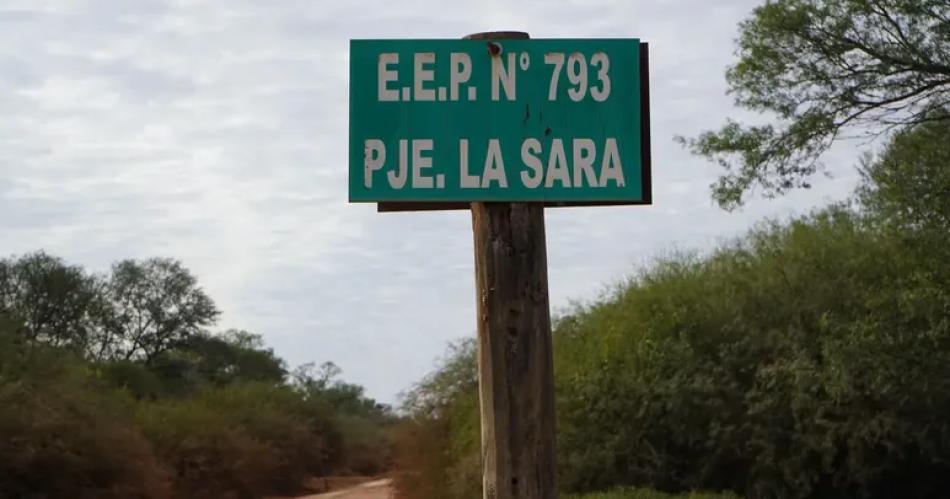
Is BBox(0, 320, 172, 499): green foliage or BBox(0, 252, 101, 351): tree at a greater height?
BBox(0, 252, 101, 351): tree

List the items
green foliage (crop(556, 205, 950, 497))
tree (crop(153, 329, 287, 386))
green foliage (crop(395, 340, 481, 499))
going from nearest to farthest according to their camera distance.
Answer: green foliage (crop(556, 205, 950, 497))
green foliage (crop(395, 340, 481, 499))
tree (crop(153, 329, 287, 386))

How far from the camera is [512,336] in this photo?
6723mm

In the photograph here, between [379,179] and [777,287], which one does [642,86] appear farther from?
[777,287]

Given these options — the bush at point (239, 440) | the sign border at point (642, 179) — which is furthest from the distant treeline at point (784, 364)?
the bush at point (239, 440)

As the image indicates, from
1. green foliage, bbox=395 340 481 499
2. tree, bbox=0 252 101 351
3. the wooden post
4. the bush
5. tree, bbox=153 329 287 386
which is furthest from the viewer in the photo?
tree, bbox=153 329 287 386

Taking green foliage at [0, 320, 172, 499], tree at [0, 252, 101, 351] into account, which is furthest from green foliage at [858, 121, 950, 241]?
tree at [0, 252, 101, 351]

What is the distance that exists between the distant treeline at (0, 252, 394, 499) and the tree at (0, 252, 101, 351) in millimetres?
80

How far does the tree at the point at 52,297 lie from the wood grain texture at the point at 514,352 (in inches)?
2320

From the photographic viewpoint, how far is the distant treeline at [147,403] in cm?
3341

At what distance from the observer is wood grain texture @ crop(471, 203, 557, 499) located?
21.8 ft

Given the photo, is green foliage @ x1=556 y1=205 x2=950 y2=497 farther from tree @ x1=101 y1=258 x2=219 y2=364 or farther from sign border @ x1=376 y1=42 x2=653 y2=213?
tree @ x1=101 y1=258 x2=219 y2=364

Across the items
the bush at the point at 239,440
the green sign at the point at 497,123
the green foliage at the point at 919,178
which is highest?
the green foliage at the point at 919,178

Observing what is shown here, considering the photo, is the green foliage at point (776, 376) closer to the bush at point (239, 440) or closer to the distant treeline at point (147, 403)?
the distant treeline at point (147, 403)

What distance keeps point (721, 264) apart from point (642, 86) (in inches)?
939
